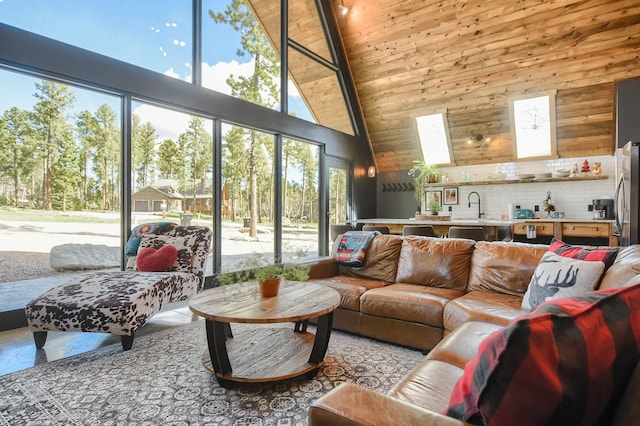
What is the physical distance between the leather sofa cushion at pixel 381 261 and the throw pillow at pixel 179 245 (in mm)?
1630

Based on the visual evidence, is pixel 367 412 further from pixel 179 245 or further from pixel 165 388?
pixel 179 245

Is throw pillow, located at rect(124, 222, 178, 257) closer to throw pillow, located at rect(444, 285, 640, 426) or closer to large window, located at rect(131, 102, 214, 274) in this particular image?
large window, located at rect(131, 102, 214, 274)

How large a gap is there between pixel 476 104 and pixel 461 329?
564cm

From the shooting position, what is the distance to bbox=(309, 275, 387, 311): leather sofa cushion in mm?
2877

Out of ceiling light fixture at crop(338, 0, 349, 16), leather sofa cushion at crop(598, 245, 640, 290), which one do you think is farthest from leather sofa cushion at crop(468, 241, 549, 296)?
ceiling light fixture at crop(338, 0, 349, 16)

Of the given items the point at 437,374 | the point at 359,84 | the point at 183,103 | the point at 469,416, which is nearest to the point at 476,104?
the point at 359,84

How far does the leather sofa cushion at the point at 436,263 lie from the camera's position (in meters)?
2.98

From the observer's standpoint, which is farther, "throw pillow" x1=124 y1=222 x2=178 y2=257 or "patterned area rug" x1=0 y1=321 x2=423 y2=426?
"throw pillow" x1=124 y1=222 x2=178 y2=257

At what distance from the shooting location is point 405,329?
8.61 ft

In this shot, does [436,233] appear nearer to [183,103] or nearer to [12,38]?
[183,103]

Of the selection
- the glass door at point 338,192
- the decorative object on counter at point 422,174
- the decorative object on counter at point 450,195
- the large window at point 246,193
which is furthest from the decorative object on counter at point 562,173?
the large window at point 246,193

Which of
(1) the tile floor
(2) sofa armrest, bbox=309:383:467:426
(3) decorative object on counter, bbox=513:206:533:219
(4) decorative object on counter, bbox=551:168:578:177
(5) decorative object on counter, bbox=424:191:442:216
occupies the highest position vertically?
(4) decorative object on counter, bbox=551:168:578:177

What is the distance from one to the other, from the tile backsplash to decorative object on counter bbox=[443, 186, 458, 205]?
0.08 m

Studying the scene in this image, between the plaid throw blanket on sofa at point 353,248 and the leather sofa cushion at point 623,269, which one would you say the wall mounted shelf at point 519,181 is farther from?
the leather sofa cushion at point 623,269
